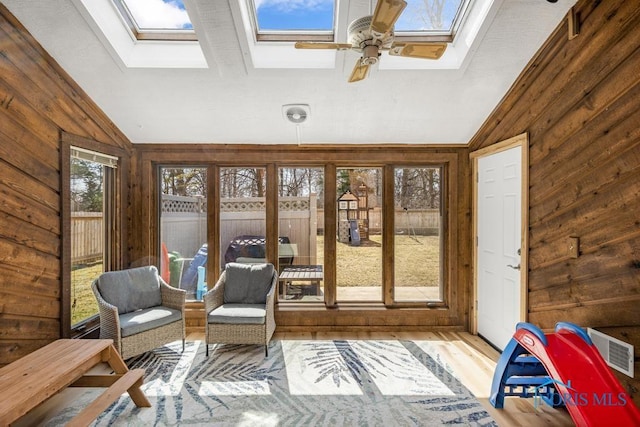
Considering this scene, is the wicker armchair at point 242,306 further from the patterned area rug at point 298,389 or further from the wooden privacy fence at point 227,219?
the wooden privacy fence at point 227,219

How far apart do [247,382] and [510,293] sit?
8.67 ft

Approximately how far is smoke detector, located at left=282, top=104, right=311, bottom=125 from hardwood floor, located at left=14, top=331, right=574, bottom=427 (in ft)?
8.06

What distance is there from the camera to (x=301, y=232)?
160 inches

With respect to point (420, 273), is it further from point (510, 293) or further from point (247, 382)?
point (247, 382)

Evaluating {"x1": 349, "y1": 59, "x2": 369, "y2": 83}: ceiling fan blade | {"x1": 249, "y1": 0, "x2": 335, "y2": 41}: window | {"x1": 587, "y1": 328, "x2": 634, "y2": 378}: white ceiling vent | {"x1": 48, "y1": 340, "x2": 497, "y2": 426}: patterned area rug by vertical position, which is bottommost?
{"x1": 48, "y1": 340, "x2": 497, "y2": 426}: patterned area rug

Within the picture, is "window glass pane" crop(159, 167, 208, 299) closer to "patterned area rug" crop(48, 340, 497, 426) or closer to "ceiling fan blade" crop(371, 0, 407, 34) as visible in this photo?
"patterned area rug" crop(48, 340, 497, 426)

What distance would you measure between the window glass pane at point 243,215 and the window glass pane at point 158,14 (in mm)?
1697

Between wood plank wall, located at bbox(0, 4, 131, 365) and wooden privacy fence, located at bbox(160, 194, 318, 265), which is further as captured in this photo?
wooden privacy fence, located at bbox(160, 194, 318, 265)

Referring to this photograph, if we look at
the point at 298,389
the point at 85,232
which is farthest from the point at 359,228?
the point at 85,232

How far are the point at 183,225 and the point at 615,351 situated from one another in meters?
4.22

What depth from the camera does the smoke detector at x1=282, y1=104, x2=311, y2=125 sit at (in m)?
3.17

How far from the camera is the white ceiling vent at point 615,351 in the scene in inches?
76.2

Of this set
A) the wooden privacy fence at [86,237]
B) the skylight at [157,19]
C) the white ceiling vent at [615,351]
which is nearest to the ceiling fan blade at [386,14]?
the skylight at [157,19]

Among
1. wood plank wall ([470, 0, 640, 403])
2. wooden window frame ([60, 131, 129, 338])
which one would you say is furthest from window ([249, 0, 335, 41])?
wooden window frame ([60, 131, 129, 338])
